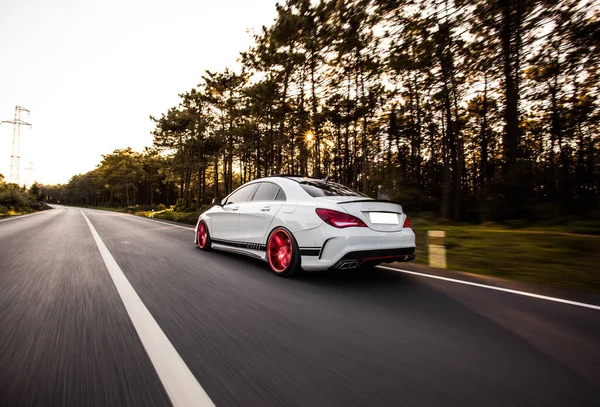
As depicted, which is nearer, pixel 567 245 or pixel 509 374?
pixel 509 374

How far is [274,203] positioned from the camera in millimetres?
5121

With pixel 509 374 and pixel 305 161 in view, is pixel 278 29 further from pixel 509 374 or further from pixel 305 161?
pixel 509 374

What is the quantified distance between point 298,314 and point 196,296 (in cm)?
124

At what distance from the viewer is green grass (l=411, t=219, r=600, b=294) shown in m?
4.49

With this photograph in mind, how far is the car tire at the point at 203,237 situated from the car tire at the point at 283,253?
2544 mm

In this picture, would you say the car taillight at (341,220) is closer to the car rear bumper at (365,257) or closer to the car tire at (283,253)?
the car rear bumper at (365,257)

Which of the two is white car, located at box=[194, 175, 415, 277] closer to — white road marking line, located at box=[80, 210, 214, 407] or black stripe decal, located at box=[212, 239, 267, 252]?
black stripe decal, located at box=[212, 239, 267, 252]

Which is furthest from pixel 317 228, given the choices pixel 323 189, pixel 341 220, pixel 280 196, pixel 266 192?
pixel 266 192

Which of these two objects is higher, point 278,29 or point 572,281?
point 278,29

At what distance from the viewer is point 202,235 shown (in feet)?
23.9

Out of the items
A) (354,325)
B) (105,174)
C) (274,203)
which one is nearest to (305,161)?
(274,203)

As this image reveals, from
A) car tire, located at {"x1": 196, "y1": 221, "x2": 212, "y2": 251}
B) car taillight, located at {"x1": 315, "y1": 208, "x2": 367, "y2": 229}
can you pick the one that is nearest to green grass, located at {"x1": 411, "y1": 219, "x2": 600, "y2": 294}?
car taillight, located at {"x1": 315, "y1": 208, "x2": 367, "y2": 229}

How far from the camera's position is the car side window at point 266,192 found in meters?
5.37

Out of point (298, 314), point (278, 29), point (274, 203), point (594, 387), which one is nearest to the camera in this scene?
point (594, 387)
